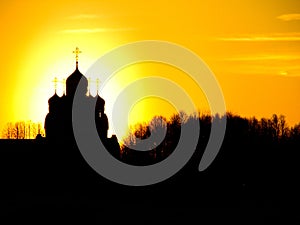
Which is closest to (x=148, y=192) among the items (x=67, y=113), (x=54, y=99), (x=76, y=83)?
(x=76, y=83)

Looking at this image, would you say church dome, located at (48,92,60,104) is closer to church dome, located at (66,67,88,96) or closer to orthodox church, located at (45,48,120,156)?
orthodox church, located at (45,48,120,156)

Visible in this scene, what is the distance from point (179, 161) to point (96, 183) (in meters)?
8.92

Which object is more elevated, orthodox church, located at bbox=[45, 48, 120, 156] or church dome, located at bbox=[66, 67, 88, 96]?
church dome, located at bbox=[66, 67, 88, 96]

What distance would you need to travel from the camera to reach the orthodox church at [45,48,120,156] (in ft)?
334

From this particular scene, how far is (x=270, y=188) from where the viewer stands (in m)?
78.6

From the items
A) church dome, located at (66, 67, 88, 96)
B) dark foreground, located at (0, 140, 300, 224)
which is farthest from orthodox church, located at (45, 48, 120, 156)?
dark foreground, located at (0, 140, 300, 224)

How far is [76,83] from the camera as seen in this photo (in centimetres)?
10162

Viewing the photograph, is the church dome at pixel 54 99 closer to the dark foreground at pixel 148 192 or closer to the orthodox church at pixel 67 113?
the orthodox church at pixel 67 113

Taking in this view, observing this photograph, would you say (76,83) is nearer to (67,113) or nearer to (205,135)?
(67,113)

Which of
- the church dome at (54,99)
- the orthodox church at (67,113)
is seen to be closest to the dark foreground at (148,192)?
the orthodox church at (67,113)

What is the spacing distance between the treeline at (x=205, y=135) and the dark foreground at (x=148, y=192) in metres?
4.43

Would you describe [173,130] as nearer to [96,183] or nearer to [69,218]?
[96,183]

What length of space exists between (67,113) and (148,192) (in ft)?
82.2

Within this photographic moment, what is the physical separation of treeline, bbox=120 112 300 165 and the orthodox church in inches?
128
